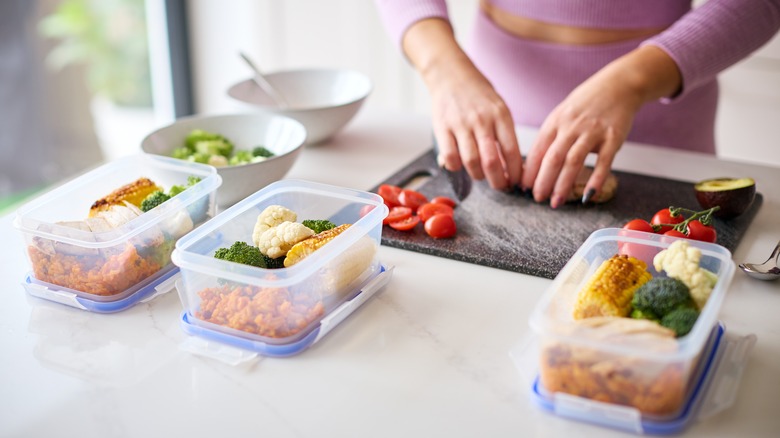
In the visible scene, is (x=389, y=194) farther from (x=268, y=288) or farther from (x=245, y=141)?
(x=268, y=288)

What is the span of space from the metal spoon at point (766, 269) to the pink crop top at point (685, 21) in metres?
0.46

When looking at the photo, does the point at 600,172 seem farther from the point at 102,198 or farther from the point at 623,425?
the point at 102,198

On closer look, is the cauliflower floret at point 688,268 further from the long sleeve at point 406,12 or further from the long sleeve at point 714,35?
the long sleeve at point 406,12

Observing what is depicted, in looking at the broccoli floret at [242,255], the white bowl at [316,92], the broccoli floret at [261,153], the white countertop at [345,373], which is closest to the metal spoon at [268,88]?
the white bowl at [316,92]

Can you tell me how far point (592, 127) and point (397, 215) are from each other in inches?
15.2

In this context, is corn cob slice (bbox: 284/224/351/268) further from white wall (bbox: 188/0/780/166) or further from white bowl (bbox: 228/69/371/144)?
white wall (bbox: 188/0/780/166)

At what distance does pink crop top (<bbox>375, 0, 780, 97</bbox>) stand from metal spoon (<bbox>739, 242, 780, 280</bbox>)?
0.46m

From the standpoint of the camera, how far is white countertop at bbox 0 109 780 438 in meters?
0.87

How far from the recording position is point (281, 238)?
3.47ft

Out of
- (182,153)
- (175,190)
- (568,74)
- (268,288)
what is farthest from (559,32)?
(268,288)

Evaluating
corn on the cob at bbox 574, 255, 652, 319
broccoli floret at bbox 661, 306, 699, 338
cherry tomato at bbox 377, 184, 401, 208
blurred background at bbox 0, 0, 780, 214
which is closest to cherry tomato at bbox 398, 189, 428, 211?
cherry tomato at bbox 377, 184, 401, 208

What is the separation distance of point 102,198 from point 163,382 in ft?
1.25

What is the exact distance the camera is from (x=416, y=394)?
0.92 metres

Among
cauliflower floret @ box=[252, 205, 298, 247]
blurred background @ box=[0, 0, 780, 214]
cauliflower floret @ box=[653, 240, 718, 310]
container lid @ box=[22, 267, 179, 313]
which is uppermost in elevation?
cauliflower floret @ box=[653, 240, 718, 310]
